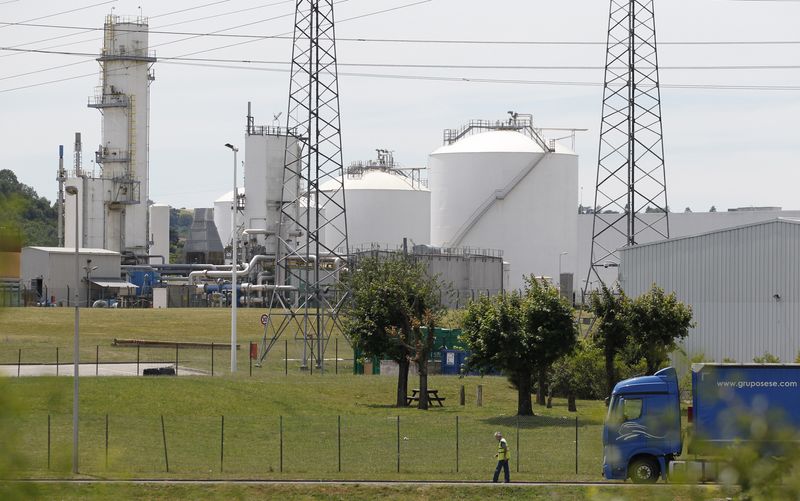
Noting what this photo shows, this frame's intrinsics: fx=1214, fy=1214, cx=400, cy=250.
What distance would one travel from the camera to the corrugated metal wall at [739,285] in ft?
149

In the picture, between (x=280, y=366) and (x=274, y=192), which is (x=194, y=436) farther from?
(x=274, y=192)

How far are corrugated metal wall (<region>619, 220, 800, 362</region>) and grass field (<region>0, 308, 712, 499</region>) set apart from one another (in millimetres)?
6965

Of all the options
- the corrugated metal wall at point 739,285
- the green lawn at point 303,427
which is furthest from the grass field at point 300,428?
the corrugated metal wall at point 739,285

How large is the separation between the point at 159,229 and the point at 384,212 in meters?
30.9

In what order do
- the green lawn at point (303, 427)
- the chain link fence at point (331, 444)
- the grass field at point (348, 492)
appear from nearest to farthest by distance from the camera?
the grass field at point (348, 492) < the chain link fence at point (331, 444) < the green lawn at point (303, 427)

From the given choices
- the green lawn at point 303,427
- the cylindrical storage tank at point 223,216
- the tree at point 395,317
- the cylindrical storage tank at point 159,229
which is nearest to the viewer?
the green lawn at point 303,427

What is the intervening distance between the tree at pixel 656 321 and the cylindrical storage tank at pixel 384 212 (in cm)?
6761

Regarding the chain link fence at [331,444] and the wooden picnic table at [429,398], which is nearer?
the chain link fence at [331,444]

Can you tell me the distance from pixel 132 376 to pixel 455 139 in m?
69.1

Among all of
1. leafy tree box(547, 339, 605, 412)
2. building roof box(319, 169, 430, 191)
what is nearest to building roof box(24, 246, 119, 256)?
building roof box(319, 169, 430, 191)

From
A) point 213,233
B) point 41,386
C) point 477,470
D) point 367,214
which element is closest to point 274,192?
point 367,214

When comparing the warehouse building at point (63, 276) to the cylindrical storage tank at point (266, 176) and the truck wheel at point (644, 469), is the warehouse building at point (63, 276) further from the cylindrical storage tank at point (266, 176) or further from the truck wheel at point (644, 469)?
the truck wheel at point (644, 469)

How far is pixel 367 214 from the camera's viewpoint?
116 m

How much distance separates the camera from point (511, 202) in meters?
104
